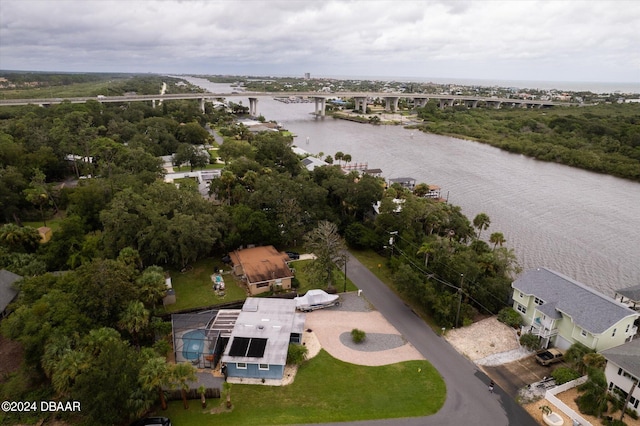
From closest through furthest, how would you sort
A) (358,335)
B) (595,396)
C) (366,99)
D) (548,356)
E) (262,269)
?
(595,396), (548,356), (358,335), (262,269), (366,99)

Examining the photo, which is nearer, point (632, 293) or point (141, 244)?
point (632, 293)

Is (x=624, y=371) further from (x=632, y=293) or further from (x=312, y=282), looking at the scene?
(x=312, y=282)

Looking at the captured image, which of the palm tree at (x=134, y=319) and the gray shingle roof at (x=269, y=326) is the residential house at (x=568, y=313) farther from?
→ the palm tree at (x=134, y=319)

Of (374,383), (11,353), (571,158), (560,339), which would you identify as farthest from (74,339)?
(571,158)

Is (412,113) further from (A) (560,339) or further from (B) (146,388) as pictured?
(B) (146,388)

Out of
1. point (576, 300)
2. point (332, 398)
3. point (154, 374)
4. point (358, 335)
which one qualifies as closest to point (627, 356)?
point (576, 300)

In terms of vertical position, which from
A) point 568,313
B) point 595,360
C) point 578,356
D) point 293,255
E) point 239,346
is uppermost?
point 568,313
